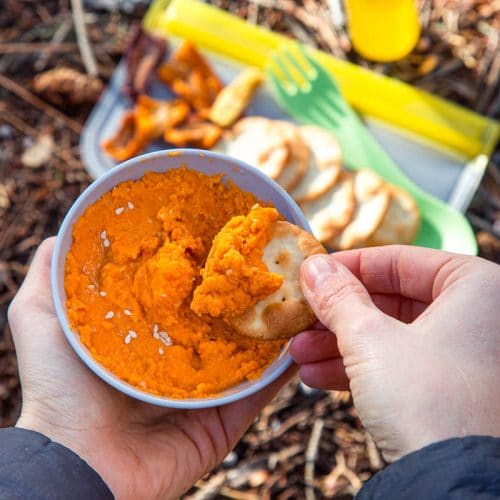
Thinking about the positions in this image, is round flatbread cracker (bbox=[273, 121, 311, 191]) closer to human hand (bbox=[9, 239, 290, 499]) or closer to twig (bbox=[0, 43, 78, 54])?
human hand (bbox=[9, 239, 290, 499])

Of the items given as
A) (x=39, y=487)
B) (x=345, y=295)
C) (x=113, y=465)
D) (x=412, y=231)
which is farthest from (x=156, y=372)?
(x=412, y=231)

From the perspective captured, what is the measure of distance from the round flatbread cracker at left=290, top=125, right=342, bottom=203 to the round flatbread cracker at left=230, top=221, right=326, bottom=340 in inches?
36.3

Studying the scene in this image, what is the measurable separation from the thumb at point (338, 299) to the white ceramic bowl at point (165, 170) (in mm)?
263

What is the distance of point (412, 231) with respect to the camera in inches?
97.3

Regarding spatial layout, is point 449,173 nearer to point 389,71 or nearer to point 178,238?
point 389,71

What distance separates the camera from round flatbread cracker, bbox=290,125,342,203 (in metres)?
2.47

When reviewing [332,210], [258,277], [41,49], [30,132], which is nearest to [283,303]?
[258,277]

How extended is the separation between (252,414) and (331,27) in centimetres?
172

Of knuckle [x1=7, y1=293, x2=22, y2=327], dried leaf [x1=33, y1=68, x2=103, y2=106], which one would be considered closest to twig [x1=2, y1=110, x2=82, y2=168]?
dried leaf [x1=33, y1=68, x2=103, y2=106]

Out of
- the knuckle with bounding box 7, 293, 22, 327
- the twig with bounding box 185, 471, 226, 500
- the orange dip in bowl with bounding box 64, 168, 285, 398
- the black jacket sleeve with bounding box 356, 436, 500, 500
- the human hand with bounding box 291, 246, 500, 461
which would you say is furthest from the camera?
the twig with bounding box 185, 471, 226, 500

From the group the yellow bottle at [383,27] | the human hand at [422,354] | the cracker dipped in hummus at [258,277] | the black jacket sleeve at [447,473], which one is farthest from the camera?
the yellow bottle at [383,27]

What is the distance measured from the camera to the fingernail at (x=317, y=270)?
142 cm

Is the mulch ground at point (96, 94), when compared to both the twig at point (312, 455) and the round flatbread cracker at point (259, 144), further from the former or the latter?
the round flatbread cracker at point (259, 144)

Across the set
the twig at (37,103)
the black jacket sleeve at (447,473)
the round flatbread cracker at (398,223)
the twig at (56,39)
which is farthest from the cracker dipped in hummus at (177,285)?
the twig at (56,39)
